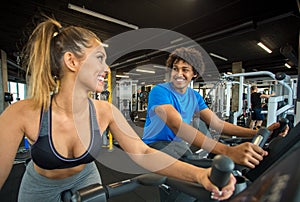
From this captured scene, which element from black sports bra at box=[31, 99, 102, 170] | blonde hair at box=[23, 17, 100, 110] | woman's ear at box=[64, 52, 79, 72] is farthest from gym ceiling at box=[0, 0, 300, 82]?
black sports bra at box=[31, 99, 102, 170]

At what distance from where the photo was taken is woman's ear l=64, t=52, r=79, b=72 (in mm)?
778

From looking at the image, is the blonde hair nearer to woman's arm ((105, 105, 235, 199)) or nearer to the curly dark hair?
woman's arm ((105, 105, 235, 199))

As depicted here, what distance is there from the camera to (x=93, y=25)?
4262 millimetres

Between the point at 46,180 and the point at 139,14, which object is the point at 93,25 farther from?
the point at 46,180

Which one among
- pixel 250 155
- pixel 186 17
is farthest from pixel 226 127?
pixel 186 17

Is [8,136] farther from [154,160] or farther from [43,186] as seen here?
[154,160]

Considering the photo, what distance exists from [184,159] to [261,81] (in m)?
12.4

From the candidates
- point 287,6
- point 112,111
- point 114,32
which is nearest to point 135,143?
point 112,111

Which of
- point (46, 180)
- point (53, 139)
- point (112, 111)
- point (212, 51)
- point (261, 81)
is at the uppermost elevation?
point (212, 51)

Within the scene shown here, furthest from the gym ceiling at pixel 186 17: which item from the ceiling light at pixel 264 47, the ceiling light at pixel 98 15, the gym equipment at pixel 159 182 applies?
the gym equipment at pixel 159 182

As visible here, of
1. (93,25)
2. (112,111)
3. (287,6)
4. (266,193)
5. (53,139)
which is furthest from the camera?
(93,25)

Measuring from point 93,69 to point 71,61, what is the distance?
0.11m

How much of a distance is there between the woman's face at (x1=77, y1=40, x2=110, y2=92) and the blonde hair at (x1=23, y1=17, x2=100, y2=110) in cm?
3

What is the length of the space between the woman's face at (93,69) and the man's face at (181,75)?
51cm
